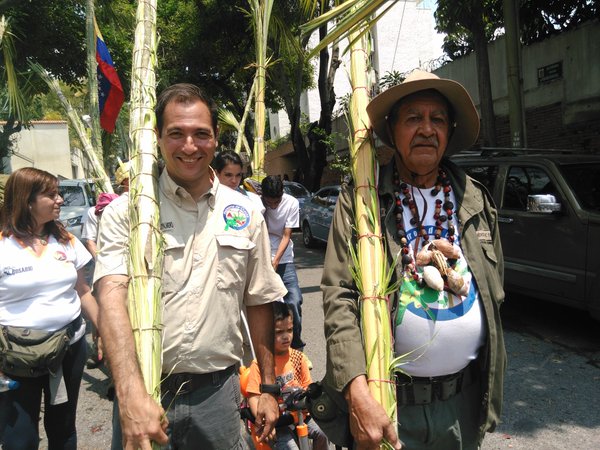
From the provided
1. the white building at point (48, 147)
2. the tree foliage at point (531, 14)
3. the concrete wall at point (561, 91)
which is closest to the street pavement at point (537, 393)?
the concrete wall at point (561, 91)

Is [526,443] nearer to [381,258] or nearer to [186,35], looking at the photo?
[381,258]

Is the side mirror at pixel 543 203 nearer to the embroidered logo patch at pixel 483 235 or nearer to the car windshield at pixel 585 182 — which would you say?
the car windshield at pixel 585 182

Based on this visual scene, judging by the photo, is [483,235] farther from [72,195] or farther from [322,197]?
[72,195]

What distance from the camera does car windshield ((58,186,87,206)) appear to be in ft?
39.8

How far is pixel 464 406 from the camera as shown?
6.15 feet

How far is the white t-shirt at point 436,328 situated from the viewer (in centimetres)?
175

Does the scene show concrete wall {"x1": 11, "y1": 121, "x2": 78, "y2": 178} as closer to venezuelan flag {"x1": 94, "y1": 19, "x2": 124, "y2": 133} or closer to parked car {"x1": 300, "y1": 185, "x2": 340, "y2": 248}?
parked car {"x1": 300, "y1": 185, "x2": 340, "y2": 248}

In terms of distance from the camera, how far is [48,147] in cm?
3269

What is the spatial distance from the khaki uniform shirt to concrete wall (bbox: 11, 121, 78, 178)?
33768 millimetres

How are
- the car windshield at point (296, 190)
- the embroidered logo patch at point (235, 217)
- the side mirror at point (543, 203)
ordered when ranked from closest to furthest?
the embroidered logo patch at point (235, 217) → the side mirror at point (543, 203) → the car windshield at point (296, 190)

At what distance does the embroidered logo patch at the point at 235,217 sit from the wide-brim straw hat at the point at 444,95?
63 cm

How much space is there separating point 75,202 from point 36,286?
34.7ft

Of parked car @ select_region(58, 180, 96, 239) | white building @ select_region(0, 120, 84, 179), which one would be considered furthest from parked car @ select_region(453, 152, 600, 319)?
white building @ select_region(0, 120, 84, 179)

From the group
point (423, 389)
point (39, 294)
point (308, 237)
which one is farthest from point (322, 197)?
point (423, 389)
